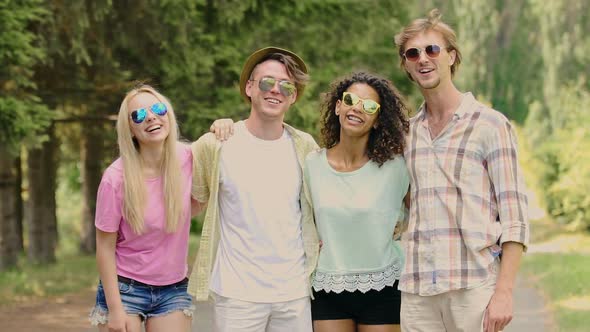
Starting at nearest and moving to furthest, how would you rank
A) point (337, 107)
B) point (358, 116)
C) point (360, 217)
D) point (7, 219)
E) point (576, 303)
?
point (360, 217)
point (358, 116)
point (337, 107)
point (576, 303)
point (7, 219)

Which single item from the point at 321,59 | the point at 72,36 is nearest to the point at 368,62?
the point at 321,59

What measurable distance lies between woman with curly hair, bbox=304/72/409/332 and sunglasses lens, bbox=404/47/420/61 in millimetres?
313

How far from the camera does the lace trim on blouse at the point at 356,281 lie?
14.1 feet

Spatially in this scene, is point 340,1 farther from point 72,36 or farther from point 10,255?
point 10,255

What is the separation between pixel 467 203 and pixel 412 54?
76 centimetres

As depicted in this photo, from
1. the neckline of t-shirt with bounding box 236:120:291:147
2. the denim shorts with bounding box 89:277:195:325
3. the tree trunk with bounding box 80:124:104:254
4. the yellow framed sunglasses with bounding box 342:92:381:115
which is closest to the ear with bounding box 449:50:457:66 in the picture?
the yellow framed sunglasses with bounding box 342:92:381:115

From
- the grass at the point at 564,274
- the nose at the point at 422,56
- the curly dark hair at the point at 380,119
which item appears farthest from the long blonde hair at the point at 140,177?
the grass at the point at 564,274

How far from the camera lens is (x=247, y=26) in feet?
42.2

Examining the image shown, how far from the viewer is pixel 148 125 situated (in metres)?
4.30

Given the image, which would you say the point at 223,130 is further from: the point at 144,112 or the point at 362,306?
the point at 362,306

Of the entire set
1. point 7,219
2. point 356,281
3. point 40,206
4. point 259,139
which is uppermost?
point 40,206

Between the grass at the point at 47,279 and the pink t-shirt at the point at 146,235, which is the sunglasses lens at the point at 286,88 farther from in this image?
the grass at the point at 47,279

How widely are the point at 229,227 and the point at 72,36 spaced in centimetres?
785

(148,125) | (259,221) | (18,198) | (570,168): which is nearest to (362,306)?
(259,221)
